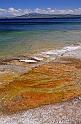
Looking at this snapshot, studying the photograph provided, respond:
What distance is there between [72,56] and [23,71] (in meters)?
7.74

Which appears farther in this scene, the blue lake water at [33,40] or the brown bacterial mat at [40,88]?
the blue lake water at [33,40]

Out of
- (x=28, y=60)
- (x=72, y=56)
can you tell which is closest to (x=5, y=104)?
(x=28, y=60)

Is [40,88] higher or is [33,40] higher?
[40,88]

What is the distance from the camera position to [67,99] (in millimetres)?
17406

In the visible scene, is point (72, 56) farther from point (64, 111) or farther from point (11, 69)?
point (64, 111)

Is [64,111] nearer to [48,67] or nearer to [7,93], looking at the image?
[7,93]

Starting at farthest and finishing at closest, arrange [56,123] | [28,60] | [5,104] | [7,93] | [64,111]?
[28,60] < [7,93] < [5,104] < [64,111] < [56,123]

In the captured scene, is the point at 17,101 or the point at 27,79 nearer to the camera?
the point at 17,101

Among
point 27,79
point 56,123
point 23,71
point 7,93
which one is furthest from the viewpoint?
point 23,71

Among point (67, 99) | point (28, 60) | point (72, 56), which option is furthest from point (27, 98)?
point (72, 56)

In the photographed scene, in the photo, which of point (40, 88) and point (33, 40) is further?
point (33, 40)

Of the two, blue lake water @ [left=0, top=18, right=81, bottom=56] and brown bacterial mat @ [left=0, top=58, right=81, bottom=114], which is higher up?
brown bacterial mat @ [left=0, top=58, right=81, bottom=114]

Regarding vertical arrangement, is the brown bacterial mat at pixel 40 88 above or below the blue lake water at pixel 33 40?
above

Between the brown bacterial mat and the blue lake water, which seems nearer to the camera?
the brown bacterial mat
